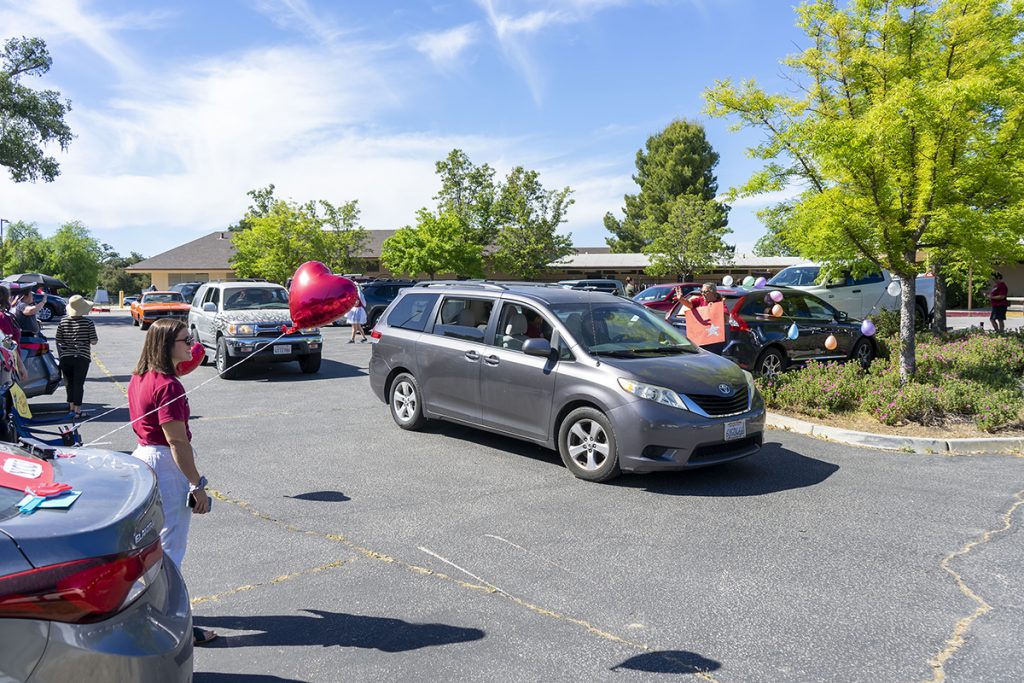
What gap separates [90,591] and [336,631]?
6.16ft

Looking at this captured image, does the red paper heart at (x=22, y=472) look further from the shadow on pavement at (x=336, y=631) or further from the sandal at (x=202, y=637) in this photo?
the shadow on pavement at (x=336, y=631)

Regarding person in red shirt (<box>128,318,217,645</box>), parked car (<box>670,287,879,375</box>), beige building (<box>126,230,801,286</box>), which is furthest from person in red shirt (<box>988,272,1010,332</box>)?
beige building (<box>126,230,801,286</box>)

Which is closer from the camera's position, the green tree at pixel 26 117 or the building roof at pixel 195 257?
the green tree at pixel 26 117

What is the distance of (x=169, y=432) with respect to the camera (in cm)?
378

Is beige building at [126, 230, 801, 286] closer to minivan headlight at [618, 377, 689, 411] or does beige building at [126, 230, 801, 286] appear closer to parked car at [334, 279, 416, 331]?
parked car at [334, 279, 416, 331]

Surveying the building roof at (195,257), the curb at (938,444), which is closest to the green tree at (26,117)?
the building roof at (195,257)

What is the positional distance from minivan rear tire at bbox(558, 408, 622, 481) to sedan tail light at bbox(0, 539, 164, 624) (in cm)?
458

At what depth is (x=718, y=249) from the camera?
48.2 metres

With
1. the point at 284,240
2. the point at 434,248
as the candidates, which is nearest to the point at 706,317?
the point at 434,248

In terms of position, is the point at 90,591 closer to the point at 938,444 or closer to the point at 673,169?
the point at 938,444

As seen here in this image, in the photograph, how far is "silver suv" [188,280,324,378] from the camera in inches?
529

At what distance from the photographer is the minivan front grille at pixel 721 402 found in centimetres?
648

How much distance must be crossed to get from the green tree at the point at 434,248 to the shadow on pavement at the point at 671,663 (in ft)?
131

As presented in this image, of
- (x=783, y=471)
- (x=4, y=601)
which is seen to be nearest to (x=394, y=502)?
(x=783, y=471)
